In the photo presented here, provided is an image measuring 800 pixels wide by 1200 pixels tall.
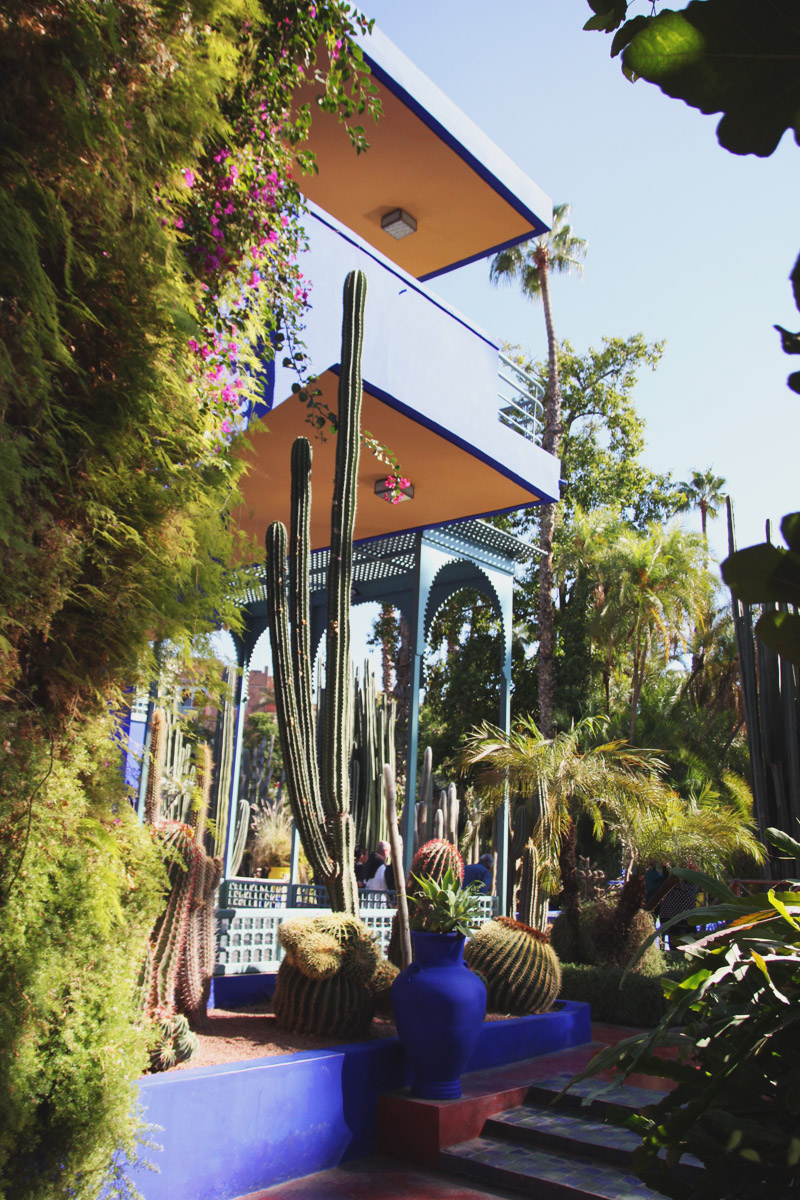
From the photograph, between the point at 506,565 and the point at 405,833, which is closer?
the point at 405,833

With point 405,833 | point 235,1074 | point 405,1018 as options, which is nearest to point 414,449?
point 405,833

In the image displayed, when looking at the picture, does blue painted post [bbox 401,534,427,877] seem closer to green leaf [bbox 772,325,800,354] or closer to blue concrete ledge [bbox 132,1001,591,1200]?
blue concrete ledge [bbox 132,1001,591,1200]

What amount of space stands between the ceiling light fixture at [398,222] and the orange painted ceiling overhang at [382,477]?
113 inches

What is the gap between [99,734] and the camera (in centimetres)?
305

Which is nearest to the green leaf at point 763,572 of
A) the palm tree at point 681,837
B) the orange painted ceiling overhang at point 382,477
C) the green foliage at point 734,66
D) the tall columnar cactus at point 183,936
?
the green foliage at point 734,66

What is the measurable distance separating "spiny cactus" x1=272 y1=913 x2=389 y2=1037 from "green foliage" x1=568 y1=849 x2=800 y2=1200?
14.1ft

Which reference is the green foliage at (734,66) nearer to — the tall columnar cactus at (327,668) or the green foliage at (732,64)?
the green foliage at (732,64)

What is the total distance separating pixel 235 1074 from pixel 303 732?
239 cm

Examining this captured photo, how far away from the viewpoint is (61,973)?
2.79 meters

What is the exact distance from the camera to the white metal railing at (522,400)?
10.2 m

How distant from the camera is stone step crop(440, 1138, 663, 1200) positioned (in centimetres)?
432

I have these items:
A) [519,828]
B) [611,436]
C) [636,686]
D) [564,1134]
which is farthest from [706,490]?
[564,1134]

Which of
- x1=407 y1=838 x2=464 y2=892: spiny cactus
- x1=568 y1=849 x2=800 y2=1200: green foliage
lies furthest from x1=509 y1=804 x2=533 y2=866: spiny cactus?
x1=568 y1=849 x2=800 y2=1200: green foliage

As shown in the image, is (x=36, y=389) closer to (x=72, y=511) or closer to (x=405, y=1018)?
(x=72, y=511)
